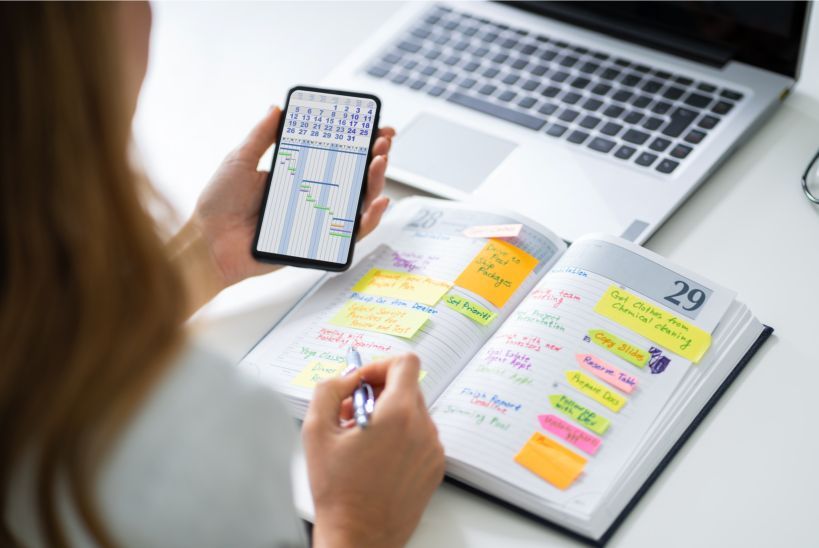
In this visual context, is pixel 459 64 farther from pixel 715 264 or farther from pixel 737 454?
pixel 737 454

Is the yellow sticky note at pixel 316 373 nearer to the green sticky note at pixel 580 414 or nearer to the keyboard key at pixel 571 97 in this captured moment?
the green sticky note at pixel 580 414

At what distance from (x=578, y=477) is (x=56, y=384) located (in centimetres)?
40

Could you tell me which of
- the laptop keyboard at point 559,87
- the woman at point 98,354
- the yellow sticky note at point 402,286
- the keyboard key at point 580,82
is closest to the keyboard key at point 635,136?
the laptop keyboard at point 559,87

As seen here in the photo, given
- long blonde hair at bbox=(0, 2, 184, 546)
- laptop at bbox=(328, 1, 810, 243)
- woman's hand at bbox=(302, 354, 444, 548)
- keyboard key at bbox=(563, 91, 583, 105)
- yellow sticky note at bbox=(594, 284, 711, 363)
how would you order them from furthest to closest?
keyboard key at bbox=(563, 91, 583, 105)
laptop at bbox=(328, 1, 810, 243)
yellow sticky note at bbox=(594, 284, 711, 363)
woman's hand at bbox=(302, 354, 444, 548)
long blonde hair at bbox=(0, 2, 184, 546)

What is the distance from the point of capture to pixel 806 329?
861 mm

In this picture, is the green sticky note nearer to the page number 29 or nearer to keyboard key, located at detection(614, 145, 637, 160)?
the page number 29

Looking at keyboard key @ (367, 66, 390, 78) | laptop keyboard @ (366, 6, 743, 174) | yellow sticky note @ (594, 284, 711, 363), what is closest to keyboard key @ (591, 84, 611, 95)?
laptop keyboard @ (366, 6, 743, 174)

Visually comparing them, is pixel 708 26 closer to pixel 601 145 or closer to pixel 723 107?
pixel 723 107

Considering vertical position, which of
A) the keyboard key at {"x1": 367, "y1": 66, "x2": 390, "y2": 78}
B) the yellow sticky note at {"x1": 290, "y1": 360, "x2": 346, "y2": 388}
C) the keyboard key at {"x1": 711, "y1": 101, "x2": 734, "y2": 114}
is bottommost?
the yellow sticky note at {"x1": 290, "y1": 360, "x2": 346, "y2": 388}

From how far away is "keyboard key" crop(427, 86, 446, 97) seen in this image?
117 cm

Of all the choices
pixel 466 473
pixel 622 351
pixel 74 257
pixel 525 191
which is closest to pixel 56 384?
pixel 74 257

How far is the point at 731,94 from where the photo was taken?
3.60 feet

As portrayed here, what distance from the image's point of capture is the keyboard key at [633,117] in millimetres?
1083

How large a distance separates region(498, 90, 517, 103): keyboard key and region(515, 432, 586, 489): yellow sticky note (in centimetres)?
52
